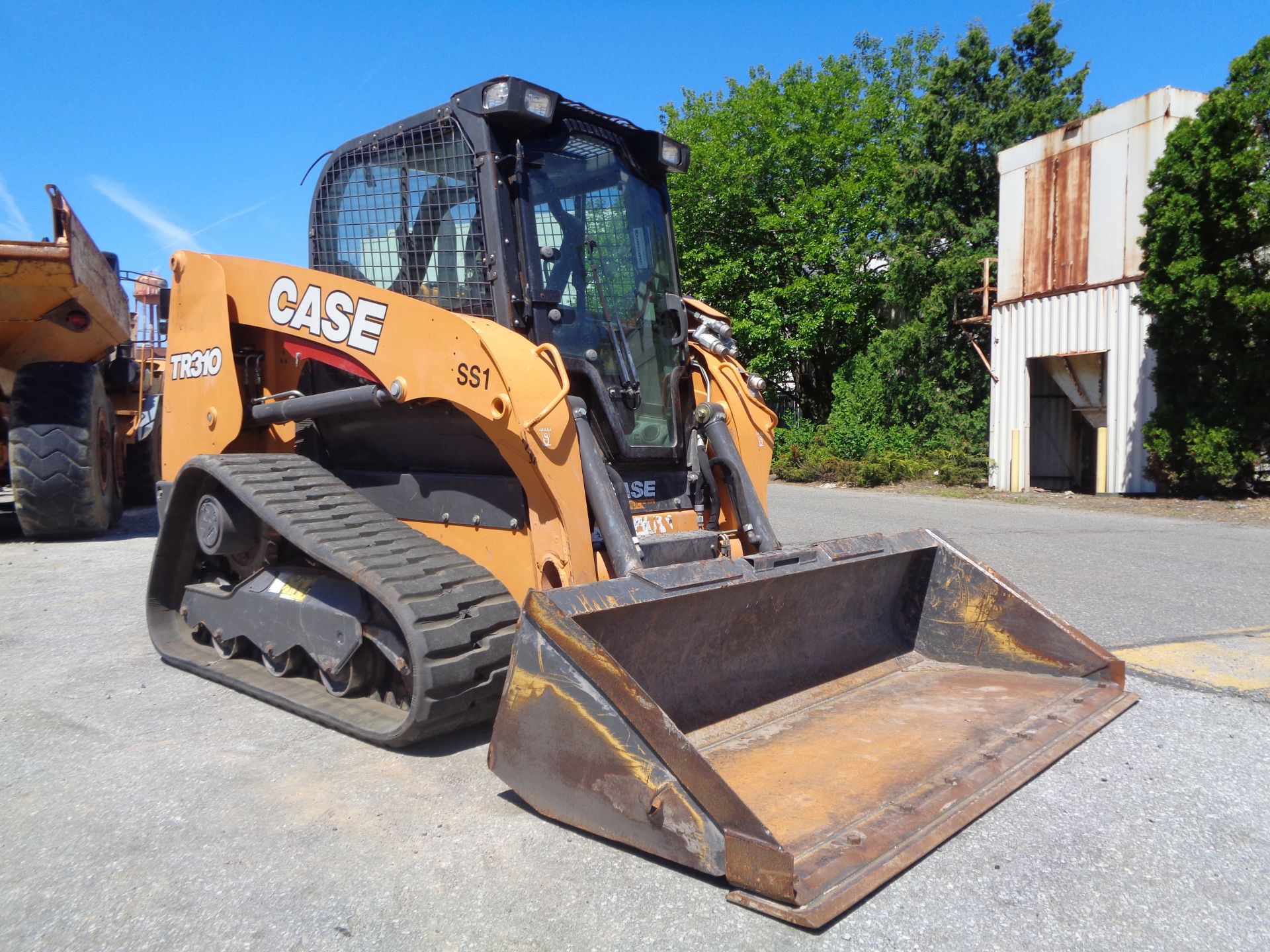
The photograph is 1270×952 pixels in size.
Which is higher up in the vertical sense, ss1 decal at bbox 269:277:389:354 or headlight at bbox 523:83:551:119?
headlight at bbox 523:83:551:119

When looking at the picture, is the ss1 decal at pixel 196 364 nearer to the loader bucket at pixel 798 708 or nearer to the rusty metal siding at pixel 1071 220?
the loader bucket at pixel 798 708

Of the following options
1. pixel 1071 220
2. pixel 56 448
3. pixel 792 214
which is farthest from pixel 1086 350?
pixel 56 448

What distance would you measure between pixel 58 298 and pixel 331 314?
529 centimetres

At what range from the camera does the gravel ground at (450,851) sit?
2.48 meters

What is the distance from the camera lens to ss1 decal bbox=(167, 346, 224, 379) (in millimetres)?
5188

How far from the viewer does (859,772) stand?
10.6 ft

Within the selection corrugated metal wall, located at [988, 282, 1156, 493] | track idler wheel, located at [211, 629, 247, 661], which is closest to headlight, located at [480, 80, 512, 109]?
track idler wheel, located at [211, 629, 247, 661]

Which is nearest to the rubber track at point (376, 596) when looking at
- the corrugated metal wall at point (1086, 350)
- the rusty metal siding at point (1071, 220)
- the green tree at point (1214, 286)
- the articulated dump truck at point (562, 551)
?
the articulated dump truck at point (562, 551)

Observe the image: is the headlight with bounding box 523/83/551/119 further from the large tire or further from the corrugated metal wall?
the corrugated metal wall

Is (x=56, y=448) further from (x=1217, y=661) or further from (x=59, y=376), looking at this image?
(x=1217, y=661)

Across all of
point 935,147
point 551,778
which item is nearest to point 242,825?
point 551,778

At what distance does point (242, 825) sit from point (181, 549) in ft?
8.28

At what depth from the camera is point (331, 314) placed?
443 centimetres

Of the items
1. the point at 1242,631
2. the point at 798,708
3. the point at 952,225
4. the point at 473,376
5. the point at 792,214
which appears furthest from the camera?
the point at 792,214
